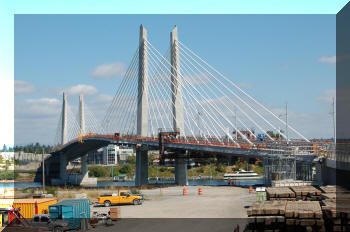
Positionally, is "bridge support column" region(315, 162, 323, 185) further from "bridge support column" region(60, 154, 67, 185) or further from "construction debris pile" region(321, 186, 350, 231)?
"bridge support column" region(60, 154, 67, 185)

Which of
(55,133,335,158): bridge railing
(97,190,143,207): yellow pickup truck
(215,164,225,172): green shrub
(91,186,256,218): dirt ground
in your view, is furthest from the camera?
(215,164,225,172): green shrub

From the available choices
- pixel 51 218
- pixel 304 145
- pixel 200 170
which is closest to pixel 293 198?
pixel 51 218

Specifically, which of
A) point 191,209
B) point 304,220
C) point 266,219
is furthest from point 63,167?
point 304,220

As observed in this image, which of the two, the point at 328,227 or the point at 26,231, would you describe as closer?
the point at 328,227

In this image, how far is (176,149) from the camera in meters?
81.2

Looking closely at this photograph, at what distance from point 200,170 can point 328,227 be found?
438 feet

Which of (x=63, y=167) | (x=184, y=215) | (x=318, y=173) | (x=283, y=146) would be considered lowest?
(x=63, y=167)

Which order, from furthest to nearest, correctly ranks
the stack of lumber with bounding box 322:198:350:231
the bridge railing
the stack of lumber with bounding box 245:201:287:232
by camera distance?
the bridge railing → the stack of lumber with bounding box 245:201:287:232 → the stack of lumber with bounding box 322:198:350:231

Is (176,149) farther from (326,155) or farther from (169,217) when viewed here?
(169,217)

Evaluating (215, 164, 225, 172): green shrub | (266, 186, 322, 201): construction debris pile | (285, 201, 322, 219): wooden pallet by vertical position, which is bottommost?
(215, 164, 225, 172): green shrub

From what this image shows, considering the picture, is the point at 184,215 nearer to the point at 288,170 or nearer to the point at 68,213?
the point at 68,213

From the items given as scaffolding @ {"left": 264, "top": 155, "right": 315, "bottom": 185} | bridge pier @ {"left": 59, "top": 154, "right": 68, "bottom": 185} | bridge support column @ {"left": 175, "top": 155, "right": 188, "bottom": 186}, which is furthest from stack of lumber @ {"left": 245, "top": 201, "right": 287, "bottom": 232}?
bridge pier @ {"left": 59, "top": 154, "right": 68, "bottom": 185}

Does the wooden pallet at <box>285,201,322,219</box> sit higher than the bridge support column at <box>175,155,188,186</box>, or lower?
higher

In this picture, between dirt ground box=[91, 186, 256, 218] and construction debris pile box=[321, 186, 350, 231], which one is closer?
construction debris pile box=[321, 186, 350, 231]
